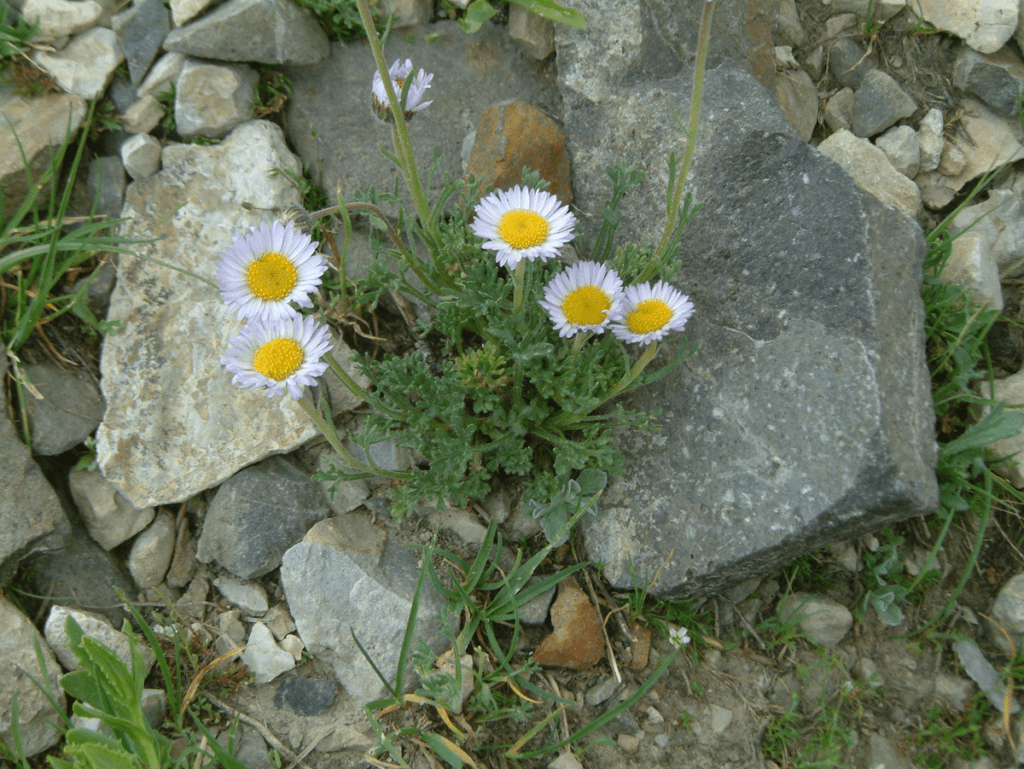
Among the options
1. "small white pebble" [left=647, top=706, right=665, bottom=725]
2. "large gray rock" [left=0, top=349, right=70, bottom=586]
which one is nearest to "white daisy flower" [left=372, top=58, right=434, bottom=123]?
"large gray rock" [left=0, top=349, right=70, bottom=586]

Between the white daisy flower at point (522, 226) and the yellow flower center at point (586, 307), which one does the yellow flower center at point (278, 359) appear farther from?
the yellow flower center at point (586, 307)

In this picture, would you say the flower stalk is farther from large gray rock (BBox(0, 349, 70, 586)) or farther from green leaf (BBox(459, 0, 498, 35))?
large gray rock (BBox(0, 349, 70, 586))

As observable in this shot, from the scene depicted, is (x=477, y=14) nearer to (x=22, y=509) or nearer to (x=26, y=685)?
(x=22, y=509)

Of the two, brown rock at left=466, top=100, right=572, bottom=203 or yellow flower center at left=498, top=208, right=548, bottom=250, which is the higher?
yellow flower center at left=498, top=208, right=548, bottom=250

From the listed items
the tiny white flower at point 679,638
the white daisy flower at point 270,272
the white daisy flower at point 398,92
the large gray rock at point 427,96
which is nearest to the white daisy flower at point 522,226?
the white daisy flower at point 398,92

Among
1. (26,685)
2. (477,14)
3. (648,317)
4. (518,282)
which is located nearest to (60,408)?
(26,685)

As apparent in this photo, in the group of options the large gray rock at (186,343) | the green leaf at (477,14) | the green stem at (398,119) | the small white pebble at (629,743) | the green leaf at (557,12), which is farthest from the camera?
the green leaf at (477,14)
